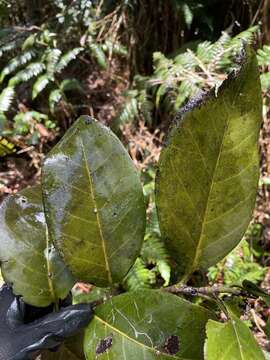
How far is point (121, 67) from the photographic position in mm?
2943

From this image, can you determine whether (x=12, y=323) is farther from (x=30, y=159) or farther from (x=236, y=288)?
(x=30, y=159)

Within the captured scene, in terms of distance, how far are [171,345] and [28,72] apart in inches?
97.3

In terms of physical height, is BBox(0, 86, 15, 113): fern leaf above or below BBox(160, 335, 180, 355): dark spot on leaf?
below

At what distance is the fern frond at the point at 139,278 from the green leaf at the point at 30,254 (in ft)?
4.08

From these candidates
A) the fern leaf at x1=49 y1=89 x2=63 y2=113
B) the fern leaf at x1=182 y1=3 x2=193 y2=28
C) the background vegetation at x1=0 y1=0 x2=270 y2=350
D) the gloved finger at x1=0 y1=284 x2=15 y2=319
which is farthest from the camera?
the fern leaf at x1=49 y1=89 x2=63 y2=113

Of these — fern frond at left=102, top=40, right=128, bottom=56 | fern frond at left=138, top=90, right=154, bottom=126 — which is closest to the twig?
fern frond at left=138, top=90, right=154, bottom=126

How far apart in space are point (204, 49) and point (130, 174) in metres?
1.97

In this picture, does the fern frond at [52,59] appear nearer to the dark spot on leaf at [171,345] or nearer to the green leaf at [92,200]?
the green leaf at [92,200]

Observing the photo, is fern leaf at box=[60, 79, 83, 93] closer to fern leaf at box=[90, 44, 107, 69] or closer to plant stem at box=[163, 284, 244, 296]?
fern leaf at box=[90, 44, 107, 69]

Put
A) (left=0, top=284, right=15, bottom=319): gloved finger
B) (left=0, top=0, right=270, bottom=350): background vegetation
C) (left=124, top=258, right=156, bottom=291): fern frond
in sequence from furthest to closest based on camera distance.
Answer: (left=0, top=0, right=270, bottom=350): background vegetation → (left=124, top=258, right=156, bottom=291): fern frond → (left=0, top=284, right=15, bottom=319): gloved finger

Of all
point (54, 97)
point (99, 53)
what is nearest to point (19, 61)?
point (54, 97)

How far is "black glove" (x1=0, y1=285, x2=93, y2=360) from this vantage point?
459 millimetres

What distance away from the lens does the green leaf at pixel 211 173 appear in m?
0.47

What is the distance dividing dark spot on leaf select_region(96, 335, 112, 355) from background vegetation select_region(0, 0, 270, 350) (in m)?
1.59
